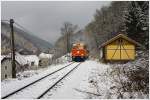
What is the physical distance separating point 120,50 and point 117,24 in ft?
92.0

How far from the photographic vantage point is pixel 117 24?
64.8 meters

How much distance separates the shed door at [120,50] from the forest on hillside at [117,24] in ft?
14.4

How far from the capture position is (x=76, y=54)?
51875 millimetres

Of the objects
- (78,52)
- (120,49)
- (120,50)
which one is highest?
(120,49)

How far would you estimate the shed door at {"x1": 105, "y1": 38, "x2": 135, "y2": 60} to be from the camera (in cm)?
3741

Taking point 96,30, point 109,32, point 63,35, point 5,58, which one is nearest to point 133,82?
point 5,58

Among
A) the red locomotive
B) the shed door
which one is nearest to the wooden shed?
the shed door

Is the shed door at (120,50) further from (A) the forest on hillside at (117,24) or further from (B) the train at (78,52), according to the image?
(B) the train at (78,52)

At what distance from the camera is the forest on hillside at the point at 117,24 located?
142 feet

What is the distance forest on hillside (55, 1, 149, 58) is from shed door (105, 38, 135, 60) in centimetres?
438

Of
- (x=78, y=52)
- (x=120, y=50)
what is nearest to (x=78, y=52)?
(x=78, y=52)

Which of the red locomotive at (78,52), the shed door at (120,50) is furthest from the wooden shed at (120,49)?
the red locomotive at (78,52)

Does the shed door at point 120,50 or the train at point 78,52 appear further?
the train at point 78,52

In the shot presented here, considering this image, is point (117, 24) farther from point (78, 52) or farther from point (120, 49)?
point (120, 49)
